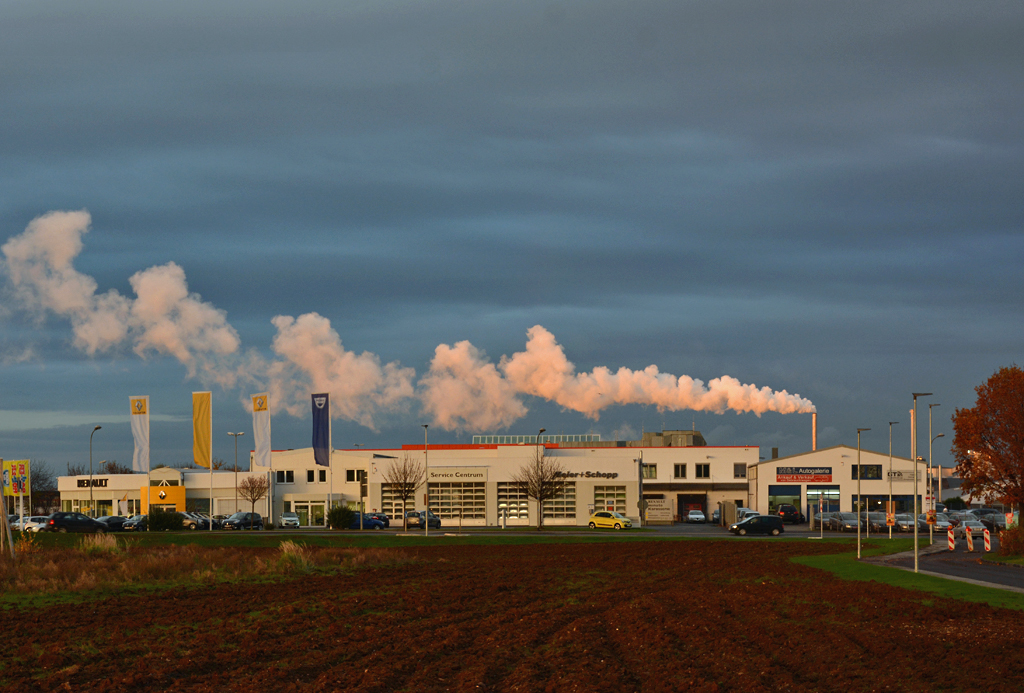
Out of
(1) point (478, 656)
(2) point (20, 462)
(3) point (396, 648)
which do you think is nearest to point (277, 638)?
(3) point (396, 648)

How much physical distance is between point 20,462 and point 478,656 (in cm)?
5398

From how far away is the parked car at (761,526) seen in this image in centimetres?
6397

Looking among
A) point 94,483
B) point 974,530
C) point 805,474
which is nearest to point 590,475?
point 974,530

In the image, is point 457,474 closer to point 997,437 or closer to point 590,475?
point 590,475

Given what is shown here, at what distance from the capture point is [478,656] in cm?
1522

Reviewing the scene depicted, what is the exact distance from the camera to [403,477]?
253 ft

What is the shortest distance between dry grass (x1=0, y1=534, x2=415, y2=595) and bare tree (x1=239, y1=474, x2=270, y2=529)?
51204 millimetres

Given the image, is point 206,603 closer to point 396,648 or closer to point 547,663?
point 396,648

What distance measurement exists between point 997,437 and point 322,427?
43364mm

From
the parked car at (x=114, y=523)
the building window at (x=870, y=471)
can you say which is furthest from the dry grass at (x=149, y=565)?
the building window at (x=870, y=471)

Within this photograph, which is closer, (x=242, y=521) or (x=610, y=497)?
(x=242, y=521)

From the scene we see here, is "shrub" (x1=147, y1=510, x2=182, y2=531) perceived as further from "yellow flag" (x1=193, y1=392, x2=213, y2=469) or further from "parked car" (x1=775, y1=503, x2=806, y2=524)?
"parked car" (x1=775, y1=503, x2=806, y2=524)

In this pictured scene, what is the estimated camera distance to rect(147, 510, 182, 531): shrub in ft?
212

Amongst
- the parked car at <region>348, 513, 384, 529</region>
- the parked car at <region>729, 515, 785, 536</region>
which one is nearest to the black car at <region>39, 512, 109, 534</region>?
the parked car at <region>348, 513, 384, 529</region>
